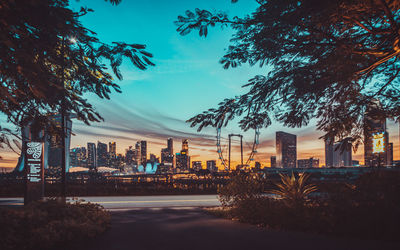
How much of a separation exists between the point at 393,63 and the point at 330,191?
5.69 m

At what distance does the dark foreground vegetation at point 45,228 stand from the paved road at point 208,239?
0.39 meters

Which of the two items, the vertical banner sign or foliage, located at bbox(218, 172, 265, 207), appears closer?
foliage, located at bbox(218, 172, 265, 207)

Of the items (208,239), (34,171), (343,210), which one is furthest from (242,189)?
(34,171)

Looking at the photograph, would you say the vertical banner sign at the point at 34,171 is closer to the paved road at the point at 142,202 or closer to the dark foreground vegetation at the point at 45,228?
the paved road at the point at 142,202

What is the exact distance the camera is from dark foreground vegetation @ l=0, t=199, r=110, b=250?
21.2 ft

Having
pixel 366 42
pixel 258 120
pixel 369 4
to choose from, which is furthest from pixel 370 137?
pixel 369 4

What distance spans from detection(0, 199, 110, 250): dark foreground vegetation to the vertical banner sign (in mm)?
5504

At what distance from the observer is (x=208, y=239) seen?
724 centimetres

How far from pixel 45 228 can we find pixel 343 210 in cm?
778

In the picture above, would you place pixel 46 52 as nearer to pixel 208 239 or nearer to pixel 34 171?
pixel 208 239

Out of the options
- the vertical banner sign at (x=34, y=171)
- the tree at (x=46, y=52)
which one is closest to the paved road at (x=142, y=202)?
the vertical banner sign at (x=34, y=171)

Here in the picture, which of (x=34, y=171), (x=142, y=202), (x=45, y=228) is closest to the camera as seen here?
(x=45, y=228)

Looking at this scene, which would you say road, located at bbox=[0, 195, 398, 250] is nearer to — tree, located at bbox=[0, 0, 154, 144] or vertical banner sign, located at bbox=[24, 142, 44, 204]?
tree, located at bbox=[0, 0, 154, 144]

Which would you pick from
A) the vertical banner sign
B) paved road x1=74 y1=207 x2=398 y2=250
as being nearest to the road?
paved road x1=74 y1=207 x2=398 y2=250
